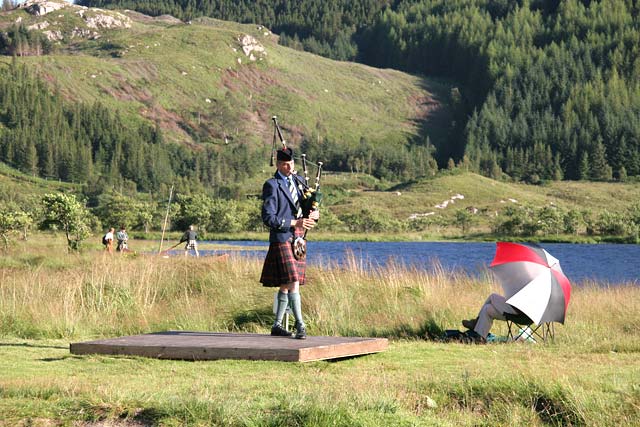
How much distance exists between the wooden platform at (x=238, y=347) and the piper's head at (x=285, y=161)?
2145 millimetres

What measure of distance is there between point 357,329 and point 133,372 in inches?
193

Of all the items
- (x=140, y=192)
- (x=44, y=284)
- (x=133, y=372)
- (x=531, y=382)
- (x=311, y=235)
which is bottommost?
(x=140, y=192)

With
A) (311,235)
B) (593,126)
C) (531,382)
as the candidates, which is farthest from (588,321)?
(593,126)

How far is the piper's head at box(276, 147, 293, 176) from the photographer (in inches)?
456

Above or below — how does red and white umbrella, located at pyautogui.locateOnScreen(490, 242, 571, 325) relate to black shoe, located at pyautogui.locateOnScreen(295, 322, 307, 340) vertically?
above

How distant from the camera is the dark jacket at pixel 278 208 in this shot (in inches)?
447

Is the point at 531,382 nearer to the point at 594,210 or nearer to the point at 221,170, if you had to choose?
the point at 594,210

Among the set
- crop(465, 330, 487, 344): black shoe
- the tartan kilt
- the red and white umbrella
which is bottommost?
crop(465, 330, 487, 344): black shoe

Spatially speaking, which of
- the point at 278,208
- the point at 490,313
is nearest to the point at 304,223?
the point at 278,208

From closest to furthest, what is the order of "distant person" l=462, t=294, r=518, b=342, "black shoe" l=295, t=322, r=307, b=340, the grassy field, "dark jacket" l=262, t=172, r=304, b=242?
the grassy field < "dark jacket" l=262, t=172, r=304, b=242 < "black shoe" l=295, t=322, r=307, b=340 < "distant person" l=462, t=294, r=518, b=342

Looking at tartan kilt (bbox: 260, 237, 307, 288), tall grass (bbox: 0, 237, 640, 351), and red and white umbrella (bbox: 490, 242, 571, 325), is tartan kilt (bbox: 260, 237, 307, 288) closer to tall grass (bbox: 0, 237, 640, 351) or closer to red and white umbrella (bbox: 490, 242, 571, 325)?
tall grass (bbox: 0, 237, 640, 351)

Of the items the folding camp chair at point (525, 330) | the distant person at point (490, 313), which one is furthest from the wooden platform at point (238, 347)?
the folding camp chair at point (525, 330)

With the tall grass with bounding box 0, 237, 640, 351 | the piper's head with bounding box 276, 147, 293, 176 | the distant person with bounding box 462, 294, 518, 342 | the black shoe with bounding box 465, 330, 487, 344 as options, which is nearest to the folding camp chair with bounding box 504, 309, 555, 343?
the distant person with bounding box 462, 294, 518, 342

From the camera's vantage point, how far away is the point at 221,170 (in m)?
172
